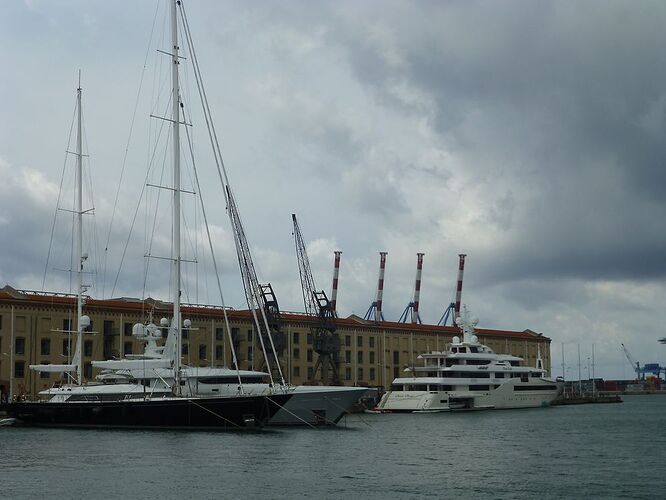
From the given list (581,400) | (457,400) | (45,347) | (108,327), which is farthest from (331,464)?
(581,400)

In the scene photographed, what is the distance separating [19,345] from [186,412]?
44138 millimetres

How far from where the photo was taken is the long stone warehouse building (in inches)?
4213

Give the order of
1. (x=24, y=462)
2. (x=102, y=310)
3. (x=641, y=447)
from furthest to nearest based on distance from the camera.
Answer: (x=102, y=310) < (x=641, y=447) < (x=24, y=462)

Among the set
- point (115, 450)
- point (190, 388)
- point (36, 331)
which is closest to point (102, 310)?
point (36, 331)

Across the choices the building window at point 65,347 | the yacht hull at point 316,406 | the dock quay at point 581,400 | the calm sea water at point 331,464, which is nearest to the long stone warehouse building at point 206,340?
the building window at point 65,347

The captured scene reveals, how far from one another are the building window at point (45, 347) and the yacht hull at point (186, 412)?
36647 millimetres

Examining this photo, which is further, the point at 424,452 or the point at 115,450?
the point at 424,452

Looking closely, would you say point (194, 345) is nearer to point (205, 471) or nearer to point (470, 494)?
point (205, 471)

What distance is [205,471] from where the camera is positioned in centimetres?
4925

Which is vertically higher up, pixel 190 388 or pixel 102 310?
pixel 102 310

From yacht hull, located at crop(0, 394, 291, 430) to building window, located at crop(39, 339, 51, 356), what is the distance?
3665 cm

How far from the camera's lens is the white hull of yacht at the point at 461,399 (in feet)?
397

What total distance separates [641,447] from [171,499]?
38.2 metres

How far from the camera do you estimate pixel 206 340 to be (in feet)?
414
